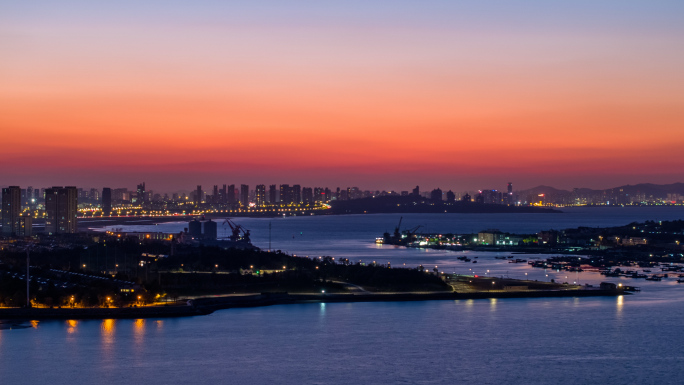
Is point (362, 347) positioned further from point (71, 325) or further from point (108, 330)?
point (71, 325)

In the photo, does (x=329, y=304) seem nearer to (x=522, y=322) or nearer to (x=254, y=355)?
(x=522, y=322)

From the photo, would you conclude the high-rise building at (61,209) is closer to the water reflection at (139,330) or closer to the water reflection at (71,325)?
the water reflection at (71,325)

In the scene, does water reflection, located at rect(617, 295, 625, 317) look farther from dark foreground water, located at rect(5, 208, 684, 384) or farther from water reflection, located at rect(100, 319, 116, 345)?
water reflection, located at rect(100, 319, 116, 345)

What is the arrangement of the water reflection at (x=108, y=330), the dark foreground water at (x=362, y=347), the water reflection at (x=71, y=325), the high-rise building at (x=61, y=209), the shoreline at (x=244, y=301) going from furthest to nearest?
the high-rise building at (x=61, y=209) → the shoreline at (x=244, y=301) → the water reflection at (x=71, y=325) → the water reflection at (x=108, y=330) → the dark foreground water at (x=362, y=347)

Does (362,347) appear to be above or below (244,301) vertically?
below

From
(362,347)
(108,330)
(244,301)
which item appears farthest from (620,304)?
(108,330)

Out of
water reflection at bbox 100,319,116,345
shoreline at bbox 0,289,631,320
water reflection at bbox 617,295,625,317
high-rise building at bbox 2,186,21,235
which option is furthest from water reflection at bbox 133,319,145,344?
high-rise building at bbox 2,186,21,235

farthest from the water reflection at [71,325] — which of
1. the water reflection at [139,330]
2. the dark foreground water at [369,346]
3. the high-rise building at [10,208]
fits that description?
the high-rise building at [10,208]

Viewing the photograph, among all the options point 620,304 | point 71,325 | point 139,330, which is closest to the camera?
point 139,330
